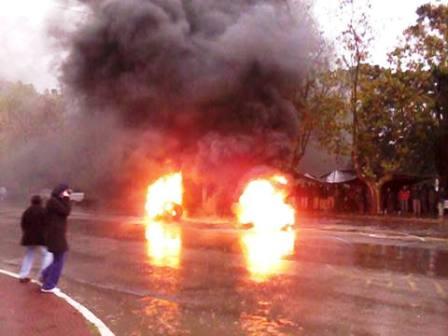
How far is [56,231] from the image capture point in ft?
27.5

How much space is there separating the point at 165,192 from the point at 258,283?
14.3m

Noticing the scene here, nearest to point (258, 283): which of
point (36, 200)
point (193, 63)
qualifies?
point (36, 200)

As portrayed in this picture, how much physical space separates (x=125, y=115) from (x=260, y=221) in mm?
7913

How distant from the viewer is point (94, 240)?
15.5 m

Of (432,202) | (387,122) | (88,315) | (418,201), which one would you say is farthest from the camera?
(432,202)

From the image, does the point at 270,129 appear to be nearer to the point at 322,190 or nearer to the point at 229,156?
the point at 229,156

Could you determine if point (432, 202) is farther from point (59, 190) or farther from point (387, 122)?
point (59, 190)

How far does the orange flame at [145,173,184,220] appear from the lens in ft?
75.5

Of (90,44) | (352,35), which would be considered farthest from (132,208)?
(352,35)

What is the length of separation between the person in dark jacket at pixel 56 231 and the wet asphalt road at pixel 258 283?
0.41m

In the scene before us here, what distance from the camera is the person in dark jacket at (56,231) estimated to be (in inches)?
328

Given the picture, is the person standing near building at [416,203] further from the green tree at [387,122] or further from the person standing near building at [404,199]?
the green tree at [387,122]

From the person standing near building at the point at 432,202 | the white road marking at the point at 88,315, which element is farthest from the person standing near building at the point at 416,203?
the white road marking at the point at 88,315

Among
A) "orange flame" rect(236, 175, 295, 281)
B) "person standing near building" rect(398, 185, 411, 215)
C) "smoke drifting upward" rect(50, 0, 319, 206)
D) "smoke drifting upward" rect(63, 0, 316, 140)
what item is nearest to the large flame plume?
"smoke drifting upward" rect(50, 0, 319, 206)
